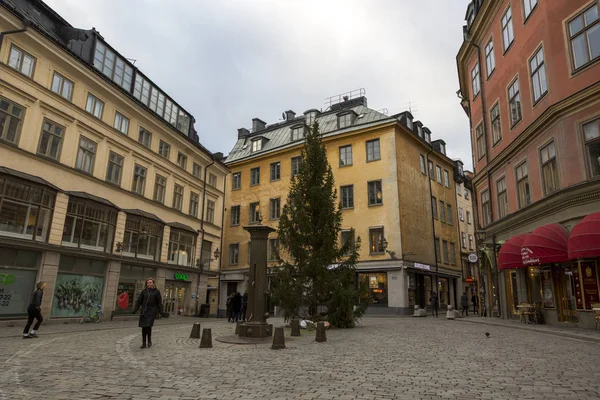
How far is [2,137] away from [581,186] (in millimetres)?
23686

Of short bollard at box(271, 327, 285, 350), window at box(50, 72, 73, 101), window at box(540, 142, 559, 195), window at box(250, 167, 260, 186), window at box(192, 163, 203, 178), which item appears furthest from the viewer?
window at box(250, 167, 260, 186)

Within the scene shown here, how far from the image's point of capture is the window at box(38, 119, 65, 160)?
64.8 feet

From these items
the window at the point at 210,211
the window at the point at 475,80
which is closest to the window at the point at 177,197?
the window at the point at 210,211

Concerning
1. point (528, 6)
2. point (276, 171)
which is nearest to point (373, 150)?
point (276, 171)

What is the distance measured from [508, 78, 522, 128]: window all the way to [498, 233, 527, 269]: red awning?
6040 millimetres

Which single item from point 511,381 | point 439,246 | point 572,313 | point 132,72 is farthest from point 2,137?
point 439,246

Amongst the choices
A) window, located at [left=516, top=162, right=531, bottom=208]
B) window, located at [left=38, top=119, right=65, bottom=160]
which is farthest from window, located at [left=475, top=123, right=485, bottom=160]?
window, located at [left=38, top=119, right=65, bottom=160]

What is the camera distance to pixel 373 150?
3509 centimetres

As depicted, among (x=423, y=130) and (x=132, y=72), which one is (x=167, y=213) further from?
(x=423, y=130)

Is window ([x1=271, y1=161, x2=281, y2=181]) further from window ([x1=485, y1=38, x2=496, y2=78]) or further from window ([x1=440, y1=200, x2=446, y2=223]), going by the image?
window ([x1=485, y1=38, x2=496, y2=78])

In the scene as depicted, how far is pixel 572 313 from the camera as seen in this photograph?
53.2 ft

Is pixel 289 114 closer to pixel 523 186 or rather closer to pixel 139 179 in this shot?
pixel 139 179

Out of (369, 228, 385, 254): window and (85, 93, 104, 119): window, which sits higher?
(85, 93, 104, 119): window

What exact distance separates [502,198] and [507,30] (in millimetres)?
9087
